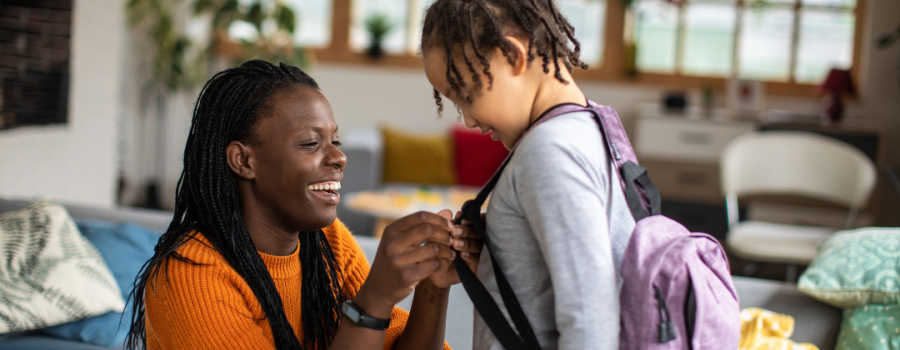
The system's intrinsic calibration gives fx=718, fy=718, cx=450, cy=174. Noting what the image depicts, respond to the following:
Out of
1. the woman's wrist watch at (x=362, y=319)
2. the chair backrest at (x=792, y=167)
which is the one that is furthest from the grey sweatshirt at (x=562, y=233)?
the chair backrest at (x=792, y=167)

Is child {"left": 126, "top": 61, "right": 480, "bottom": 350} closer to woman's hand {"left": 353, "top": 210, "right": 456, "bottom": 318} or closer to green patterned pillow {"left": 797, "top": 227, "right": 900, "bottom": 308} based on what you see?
woman's hand {"left": 353, "top": 210, "right": 456, "bottom": 318}

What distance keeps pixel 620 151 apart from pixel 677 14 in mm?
4504

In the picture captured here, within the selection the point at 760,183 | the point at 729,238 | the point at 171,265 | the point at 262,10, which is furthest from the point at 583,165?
the point at 262,10

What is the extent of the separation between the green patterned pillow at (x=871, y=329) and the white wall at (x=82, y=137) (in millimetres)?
2794

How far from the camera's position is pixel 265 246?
3.61ft

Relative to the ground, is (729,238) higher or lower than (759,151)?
lower

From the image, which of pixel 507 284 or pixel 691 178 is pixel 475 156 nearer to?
pixel 691 178

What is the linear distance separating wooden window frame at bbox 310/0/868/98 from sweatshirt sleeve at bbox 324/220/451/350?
3.72 m

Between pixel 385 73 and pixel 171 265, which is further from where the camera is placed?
pixel 385 73

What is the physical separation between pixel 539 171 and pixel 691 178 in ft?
13.3

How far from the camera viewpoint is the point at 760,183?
350 cm

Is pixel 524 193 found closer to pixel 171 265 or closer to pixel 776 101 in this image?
pixel 171 265

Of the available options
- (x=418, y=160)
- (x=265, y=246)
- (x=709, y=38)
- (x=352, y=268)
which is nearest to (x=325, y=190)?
(x=265, y=246)

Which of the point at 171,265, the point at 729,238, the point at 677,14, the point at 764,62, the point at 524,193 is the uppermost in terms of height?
the point at 677,14
